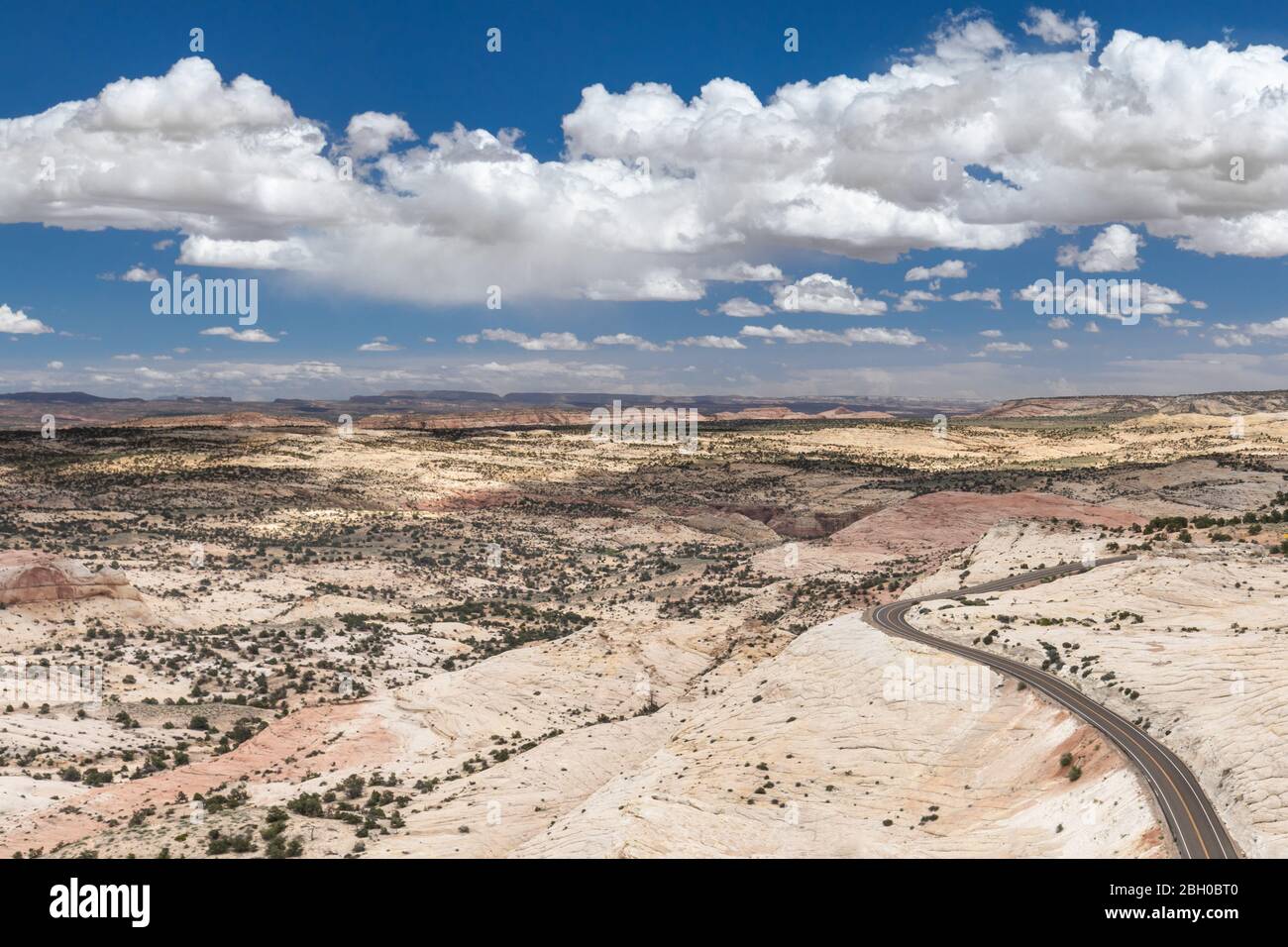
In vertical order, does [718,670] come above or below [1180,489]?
below

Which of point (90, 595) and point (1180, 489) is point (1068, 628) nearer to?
point (90, 595)

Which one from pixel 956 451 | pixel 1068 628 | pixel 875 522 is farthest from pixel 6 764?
pixel 956 451

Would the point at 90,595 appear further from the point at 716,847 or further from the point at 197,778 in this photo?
the point at 716,847
